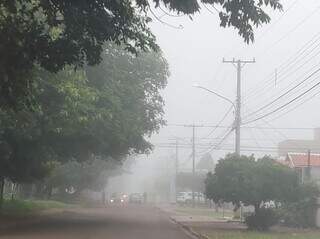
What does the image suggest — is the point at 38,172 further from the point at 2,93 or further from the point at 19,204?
the point at 2,93

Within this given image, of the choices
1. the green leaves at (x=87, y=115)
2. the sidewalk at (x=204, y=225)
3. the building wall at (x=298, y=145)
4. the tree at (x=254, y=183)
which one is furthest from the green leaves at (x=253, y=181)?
the building wall at (x=298, y=145)

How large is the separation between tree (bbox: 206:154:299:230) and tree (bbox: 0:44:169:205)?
5509 millimetres

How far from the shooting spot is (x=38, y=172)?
38.4m

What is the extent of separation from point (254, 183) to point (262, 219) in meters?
2.42

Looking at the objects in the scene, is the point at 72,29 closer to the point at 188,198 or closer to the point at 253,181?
the point at 253,181

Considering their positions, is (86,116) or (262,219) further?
(262,219)

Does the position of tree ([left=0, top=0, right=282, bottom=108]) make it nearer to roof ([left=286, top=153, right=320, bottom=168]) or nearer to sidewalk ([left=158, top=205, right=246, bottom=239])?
sidewalk ([left=158, top=205, right=246, bottom=239])

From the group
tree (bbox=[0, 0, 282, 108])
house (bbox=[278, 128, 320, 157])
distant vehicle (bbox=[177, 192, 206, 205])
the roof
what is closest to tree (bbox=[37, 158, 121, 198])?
the roof

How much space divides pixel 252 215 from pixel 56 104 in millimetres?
13133

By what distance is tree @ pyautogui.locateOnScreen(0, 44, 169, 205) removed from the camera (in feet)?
84.8

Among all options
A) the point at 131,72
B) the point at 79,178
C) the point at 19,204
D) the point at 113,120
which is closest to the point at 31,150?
the point at 113,120

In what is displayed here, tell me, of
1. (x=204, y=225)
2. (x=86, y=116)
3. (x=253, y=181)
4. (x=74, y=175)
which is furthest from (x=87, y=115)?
(x=74, y=175)

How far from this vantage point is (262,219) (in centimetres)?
3428

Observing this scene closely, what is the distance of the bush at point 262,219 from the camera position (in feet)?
112
